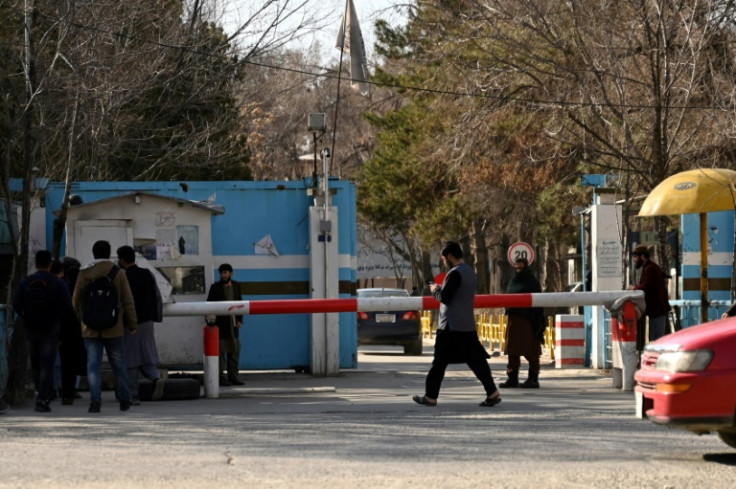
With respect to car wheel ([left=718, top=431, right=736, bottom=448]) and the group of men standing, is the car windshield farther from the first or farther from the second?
car wheel ([left=718, top=431, right=736, bottom=448])

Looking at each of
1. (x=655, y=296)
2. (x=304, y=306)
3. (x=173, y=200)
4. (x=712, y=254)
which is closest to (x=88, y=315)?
(x=304, y=306)

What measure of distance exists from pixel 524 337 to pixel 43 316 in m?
6.23

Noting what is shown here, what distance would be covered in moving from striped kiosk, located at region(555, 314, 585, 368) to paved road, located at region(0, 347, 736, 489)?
5823 mm

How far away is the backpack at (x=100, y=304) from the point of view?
14859mm

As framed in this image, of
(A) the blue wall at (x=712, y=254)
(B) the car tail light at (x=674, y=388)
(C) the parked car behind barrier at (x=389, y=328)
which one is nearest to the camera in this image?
(B) the car tail light at (x=674, y=388)

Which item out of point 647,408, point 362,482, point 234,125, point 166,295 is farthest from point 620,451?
point 234,125

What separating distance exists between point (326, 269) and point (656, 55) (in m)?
6.10

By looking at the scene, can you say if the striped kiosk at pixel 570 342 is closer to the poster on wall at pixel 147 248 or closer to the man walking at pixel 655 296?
the man walking at pixel 655 296

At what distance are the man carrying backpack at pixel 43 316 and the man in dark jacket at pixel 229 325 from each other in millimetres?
4295

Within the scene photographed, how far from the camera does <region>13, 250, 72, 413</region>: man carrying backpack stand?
15.0m

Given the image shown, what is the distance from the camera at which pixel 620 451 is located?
10.7m

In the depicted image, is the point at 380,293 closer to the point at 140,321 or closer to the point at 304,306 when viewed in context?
the point at 304,306

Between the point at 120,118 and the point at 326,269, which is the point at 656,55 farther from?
the point at 120,118

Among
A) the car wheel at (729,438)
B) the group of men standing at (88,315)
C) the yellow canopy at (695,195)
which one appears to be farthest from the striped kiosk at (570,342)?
the car wheel at (729,438)
